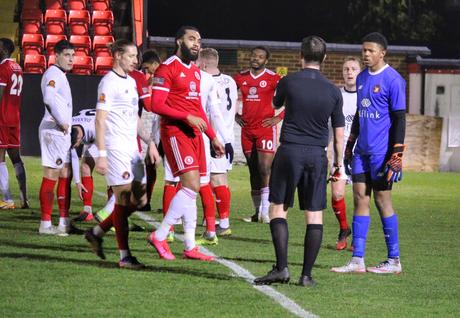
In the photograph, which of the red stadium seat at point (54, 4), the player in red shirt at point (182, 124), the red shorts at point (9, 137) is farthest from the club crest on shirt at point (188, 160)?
the red stadium seat at point (54, 4)

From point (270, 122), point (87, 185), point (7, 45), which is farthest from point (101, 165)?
point (7, 45)

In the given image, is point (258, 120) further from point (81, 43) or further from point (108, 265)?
point (81, 43)

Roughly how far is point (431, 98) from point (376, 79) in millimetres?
19368

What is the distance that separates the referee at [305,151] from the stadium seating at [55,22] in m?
20.8

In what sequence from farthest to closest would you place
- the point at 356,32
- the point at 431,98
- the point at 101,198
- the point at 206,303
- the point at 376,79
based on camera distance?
1. the point at 356,32
2. the point at 431,98
3. the point at 101,198
4. the point at 376,79
5. the point at 206,303

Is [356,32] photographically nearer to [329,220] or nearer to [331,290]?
[329,220]

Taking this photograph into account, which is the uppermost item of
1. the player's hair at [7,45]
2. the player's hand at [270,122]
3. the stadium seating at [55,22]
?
the stadium seating at [55,22]

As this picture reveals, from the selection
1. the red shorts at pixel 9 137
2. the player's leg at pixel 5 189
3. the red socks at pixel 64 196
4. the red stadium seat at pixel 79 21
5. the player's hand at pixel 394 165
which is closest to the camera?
the player's hand at pixel 394 165

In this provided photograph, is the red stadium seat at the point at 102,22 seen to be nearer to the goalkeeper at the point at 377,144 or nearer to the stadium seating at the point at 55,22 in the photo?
the stadium seating at the point at 55,22

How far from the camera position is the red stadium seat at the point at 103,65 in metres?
27.8

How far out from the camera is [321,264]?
1108 centimetres

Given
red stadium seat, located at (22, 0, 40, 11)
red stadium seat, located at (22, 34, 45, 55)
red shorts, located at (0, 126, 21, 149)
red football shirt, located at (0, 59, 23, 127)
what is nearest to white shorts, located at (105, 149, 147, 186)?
red football shirt, located at (0, 59, 23, 127)

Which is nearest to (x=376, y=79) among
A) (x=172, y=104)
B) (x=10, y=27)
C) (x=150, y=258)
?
(x=172, y=104)

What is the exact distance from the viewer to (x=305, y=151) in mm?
9531
